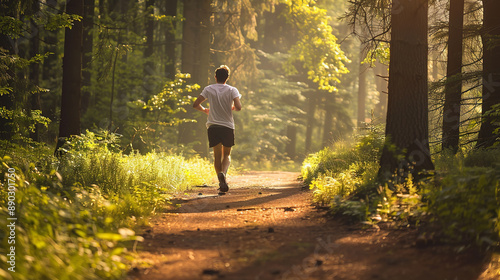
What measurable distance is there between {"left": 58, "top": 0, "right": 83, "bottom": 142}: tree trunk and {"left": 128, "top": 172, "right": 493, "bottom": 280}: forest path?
5.79 meters

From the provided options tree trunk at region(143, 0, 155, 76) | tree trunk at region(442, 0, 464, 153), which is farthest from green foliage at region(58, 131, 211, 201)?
tree trunk at region(143, 0, 155, 76)

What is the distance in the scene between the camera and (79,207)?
540 centimetres

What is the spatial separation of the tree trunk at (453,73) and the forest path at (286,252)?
566 cm

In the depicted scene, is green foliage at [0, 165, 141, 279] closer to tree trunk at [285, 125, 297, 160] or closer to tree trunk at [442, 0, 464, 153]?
tree trunk at [442, 0, 464, 153]

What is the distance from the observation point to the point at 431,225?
489 centimetres

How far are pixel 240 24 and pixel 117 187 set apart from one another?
15.4m

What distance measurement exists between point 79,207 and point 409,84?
5.09 meters

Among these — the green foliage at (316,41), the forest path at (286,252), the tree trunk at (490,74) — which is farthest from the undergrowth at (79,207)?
the green foliage at (316,41)

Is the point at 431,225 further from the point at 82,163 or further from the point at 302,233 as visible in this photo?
the point at 82,163

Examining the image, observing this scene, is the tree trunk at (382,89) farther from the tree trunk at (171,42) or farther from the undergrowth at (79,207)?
the undergrowth at (79,207)

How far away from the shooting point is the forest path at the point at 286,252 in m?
4.09

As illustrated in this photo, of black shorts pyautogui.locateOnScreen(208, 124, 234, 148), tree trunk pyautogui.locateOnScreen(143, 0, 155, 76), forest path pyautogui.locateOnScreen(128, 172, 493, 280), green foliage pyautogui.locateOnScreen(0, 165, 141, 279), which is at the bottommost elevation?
forest path pyautogui.locateOnScreen(128, 172, 493, 280)

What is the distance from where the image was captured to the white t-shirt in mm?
9414

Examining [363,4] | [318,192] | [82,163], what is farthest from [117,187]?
[363,4]
